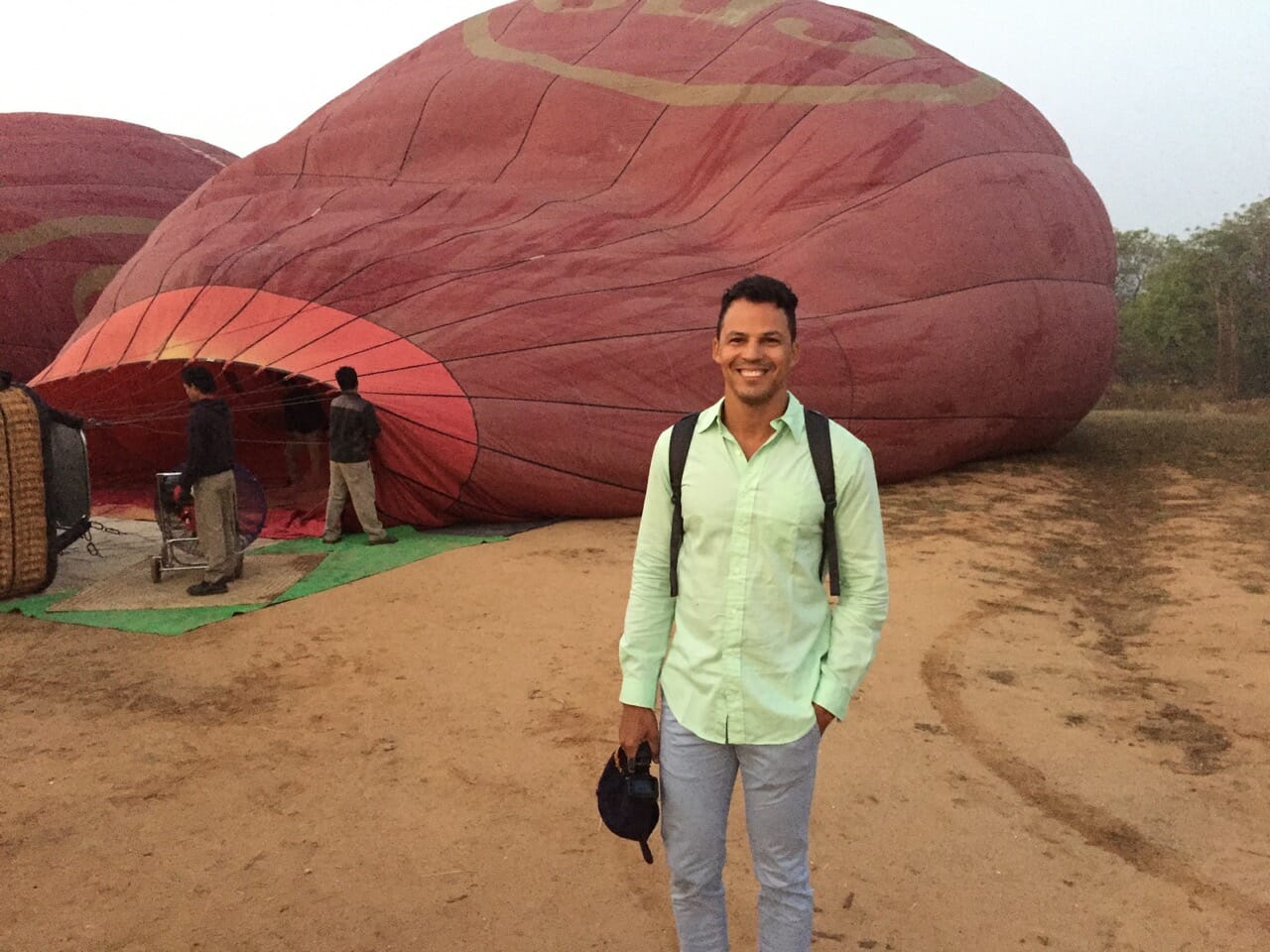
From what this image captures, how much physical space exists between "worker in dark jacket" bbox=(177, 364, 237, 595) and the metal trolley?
0.48 ft

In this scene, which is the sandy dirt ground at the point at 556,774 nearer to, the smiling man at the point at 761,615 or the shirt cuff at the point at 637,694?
the smiling man at the point at 761,615

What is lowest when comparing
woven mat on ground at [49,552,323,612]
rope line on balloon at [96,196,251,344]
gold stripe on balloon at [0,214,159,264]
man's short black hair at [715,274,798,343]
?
woven mat on ground at [49,552,323,612]

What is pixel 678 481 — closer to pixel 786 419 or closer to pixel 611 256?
pixel 786 419

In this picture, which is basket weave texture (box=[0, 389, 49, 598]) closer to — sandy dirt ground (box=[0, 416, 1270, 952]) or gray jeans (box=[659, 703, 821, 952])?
sandy dirt ground (box=[0, 416, 1270, 952])

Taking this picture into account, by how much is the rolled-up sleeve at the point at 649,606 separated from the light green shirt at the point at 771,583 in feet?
0.12

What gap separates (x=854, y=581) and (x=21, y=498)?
429 cm

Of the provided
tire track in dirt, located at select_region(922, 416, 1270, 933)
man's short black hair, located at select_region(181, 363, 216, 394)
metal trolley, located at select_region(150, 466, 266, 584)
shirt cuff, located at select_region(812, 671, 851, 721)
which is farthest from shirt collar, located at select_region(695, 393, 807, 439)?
metal trolley, located at select_region(150, 466, 266, 584)

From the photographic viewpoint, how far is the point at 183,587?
455 cm

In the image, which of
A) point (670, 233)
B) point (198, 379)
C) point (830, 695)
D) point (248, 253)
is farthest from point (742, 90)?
point (830, 695)

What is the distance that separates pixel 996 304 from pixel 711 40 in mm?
2906

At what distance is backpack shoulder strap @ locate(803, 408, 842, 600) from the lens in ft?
4.43

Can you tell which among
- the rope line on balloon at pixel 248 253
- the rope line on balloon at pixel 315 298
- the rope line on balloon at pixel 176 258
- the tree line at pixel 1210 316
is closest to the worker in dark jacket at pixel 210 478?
the rope line on balloon at pixel 315 298

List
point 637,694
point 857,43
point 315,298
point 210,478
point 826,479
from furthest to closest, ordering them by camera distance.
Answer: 1. point 857,43
2. point 315,298
3. point 210,478
4. point 637,694
5. point 826,479

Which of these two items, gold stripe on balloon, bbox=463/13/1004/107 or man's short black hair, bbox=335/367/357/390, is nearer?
man's short black hair, bbox=335/367/357/390
